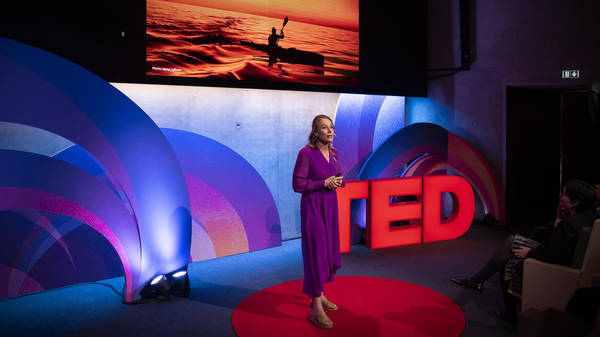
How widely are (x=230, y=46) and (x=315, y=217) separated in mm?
2758

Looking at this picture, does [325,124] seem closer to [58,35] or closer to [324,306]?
[324,306]

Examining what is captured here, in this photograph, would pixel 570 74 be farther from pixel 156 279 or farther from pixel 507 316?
pixel 156 279

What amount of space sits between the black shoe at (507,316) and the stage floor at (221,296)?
0.06 m

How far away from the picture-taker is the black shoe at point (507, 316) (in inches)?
136

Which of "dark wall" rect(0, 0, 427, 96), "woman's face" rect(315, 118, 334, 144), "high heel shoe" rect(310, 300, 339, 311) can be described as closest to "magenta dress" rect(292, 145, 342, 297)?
"woman's face" rect(315, 118, 334, 144)

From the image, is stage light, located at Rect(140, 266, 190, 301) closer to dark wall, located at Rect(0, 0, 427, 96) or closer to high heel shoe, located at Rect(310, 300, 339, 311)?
high heel shoe, located at Rect(310, 300, 339, 311)

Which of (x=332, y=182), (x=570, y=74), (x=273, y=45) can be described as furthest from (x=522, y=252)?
(x=570, y=74)

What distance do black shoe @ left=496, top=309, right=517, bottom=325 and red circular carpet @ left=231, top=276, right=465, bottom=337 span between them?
29 cm

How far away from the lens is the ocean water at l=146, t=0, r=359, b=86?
478cm

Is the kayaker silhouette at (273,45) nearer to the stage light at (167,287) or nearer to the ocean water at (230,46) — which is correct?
the ocean water at (230,46)

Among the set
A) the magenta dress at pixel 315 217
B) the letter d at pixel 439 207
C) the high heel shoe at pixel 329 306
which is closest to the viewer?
the magenta dress at pixel 315 217

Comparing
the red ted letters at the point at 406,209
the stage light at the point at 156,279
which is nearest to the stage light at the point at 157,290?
the stage light at the point at 156,279

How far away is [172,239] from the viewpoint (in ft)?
13.8

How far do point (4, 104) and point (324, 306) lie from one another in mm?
2991
